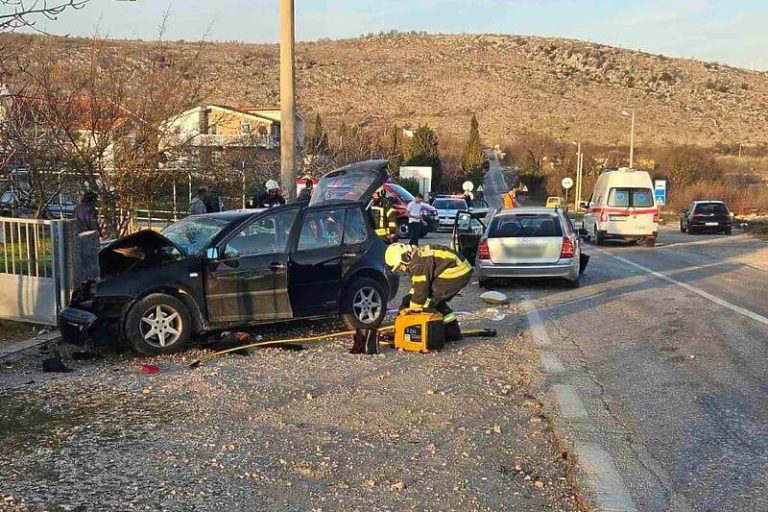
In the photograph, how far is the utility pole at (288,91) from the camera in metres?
12.8

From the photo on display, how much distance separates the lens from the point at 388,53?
122875mm

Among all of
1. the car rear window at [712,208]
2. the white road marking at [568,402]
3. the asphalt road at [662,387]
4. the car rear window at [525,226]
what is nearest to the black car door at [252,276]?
the asphalt road at [662,387]

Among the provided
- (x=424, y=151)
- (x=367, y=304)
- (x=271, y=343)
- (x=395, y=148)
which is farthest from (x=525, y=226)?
(x=424, y=151)

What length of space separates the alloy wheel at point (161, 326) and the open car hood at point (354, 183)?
3.02m

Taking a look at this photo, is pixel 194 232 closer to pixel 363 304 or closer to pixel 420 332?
pixel 363 304

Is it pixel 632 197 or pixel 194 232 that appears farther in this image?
pixel 632 197

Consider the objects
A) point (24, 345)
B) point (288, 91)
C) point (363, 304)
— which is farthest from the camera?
point (288, 91)

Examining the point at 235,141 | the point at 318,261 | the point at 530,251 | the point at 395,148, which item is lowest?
the point at 530,251

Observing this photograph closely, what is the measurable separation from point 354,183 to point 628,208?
52.4ft

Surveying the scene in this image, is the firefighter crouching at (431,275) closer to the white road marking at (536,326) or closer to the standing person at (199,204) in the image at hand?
the white road marking at (536,326)

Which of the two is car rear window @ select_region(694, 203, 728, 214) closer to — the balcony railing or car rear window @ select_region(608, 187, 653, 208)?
car rear window @ select_region(608, 187, 653, 208)

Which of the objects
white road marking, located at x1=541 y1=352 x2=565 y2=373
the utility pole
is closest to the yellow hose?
white road marking, located at x1=541 y1=352 x2=565 y2=373

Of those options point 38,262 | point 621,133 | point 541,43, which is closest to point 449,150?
point 621,133

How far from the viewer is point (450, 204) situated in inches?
1399
